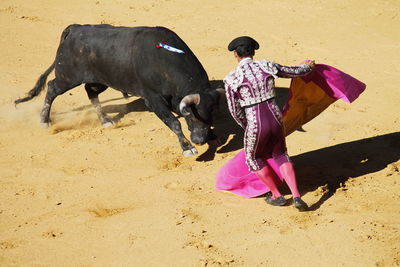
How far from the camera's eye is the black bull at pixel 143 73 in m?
7.71

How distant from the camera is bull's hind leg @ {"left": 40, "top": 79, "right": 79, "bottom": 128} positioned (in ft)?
29.0

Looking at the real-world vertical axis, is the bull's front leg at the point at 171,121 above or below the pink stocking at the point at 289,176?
below

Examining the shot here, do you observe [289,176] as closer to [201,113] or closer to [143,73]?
[201,113]

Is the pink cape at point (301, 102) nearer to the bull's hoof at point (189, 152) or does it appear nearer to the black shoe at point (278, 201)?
the black shoe at point (278, 201)

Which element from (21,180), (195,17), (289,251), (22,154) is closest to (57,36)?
(195,17)

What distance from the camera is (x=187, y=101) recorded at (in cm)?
755

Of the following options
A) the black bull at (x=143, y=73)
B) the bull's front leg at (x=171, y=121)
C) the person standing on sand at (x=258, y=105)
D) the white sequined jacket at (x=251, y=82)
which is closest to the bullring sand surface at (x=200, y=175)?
the bull's front leg at (x=171, y=121)

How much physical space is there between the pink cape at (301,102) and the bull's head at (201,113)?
3.64ft

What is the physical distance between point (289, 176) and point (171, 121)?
2.31 m

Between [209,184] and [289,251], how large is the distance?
159cm

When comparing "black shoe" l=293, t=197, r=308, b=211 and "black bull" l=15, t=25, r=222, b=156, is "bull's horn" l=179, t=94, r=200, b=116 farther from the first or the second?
"black shoe" l=293, t=197, r=308, b=211

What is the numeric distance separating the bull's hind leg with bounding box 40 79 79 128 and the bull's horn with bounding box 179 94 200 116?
2007mm

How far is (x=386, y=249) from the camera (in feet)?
17.5

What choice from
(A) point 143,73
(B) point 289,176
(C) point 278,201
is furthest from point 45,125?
(B) point 289,176
